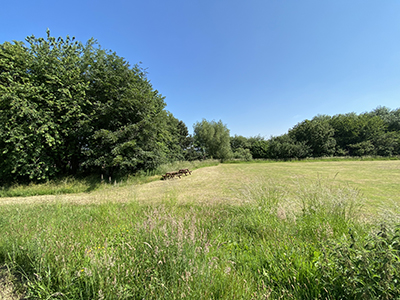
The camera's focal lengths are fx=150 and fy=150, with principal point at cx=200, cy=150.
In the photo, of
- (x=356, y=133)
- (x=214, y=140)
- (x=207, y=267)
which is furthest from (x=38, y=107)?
(x=356, y=133)

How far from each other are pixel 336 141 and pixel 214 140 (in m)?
41.5

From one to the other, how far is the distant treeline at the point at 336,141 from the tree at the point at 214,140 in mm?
6503

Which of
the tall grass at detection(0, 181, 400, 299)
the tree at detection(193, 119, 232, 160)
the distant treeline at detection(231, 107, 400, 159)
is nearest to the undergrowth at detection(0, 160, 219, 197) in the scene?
the tall grass at detection(0, 181, 400, 299)

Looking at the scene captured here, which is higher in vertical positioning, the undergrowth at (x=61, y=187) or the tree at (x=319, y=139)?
the tree at (x=319, y=139)

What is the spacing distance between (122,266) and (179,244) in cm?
69

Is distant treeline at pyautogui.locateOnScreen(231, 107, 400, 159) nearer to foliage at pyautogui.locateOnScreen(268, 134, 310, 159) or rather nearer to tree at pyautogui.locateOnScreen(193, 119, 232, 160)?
foliage at pyautogui.locateOnScreen(268, 134, 310, 159)

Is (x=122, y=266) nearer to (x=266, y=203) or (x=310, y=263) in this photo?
(x=310, y=263)

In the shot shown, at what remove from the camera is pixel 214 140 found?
40.4 metres

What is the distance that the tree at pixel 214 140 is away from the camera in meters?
40.2

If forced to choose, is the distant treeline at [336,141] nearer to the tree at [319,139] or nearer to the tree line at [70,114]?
the tree at [319,139]

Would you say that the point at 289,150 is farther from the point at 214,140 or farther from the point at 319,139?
the point at 214,140

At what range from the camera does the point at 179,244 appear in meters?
1.79

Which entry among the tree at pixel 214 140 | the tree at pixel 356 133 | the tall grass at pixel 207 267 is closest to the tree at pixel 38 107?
the tall grass at pixel 207 267

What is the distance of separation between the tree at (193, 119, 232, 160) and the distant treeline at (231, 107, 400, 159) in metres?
6.50
